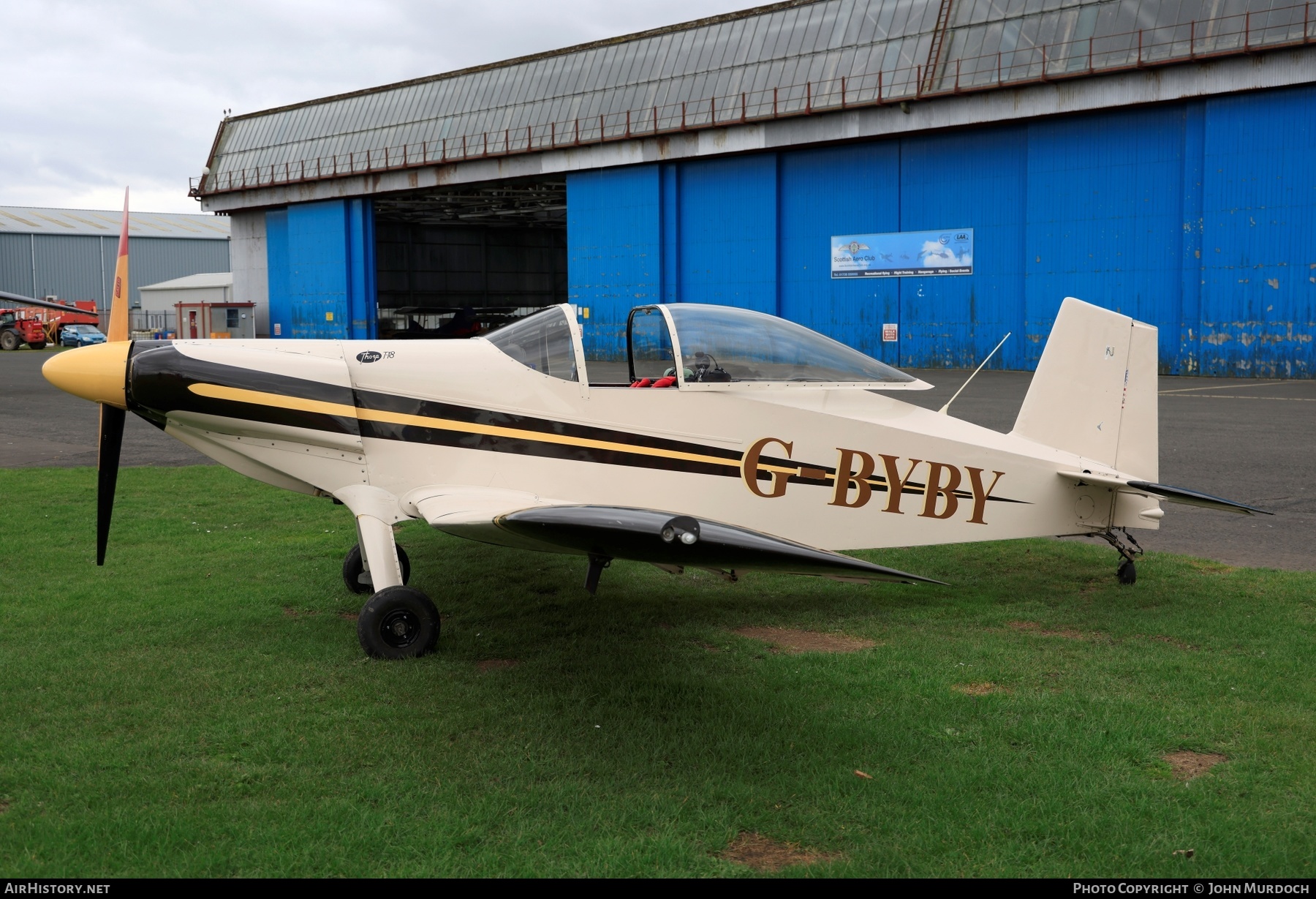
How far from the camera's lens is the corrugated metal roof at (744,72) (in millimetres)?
26016

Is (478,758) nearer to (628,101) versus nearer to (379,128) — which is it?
(628,101)

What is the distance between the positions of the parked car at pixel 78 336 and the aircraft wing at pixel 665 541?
49.4 m

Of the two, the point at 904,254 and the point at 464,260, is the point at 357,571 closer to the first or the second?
the point at 904,254

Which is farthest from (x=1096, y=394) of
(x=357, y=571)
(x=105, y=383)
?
(x=105, y=383)

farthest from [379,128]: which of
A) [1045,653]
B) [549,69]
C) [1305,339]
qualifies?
[1045,653]

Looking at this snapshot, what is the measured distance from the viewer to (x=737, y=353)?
6.34 metres

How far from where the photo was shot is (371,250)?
45531 mm

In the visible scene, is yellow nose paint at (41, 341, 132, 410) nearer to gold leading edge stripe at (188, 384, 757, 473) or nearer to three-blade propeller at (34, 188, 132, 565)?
three-blade propeller at (34, 188, 132, 565)

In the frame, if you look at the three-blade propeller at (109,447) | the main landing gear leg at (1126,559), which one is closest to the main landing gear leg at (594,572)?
the three-blade propeller at (109,447)

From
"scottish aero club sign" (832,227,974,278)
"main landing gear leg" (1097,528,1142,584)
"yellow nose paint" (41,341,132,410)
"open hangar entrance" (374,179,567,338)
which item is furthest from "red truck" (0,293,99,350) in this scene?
"main landing gear leg" (1097,528,1142,584)

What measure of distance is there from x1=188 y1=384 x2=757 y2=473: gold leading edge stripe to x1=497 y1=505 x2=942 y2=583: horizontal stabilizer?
1.34 m

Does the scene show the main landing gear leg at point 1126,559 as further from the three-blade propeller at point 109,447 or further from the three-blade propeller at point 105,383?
the three-blade propeller at point 109,447

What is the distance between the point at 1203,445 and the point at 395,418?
1174 cm

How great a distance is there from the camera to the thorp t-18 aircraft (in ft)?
19.1
